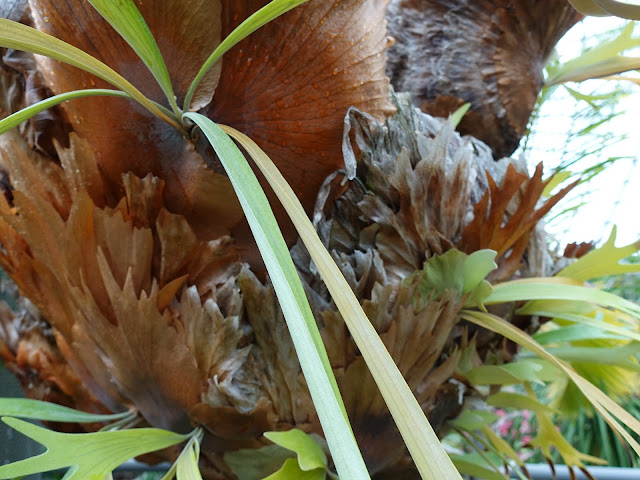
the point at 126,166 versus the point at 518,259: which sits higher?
the point at 126,166

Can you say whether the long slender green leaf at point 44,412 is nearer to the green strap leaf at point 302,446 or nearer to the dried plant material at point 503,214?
the green strap leaf at point 302,446

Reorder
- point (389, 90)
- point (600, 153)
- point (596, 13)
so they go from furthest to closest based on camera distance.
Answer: point (600, 153) → point (389, 90) → point (596, 13)

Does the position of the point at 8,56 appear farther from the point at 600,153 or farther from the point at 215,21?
the point at 600,153

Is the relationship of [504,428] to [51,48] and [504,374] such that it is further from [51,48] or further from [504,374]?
[51,48]

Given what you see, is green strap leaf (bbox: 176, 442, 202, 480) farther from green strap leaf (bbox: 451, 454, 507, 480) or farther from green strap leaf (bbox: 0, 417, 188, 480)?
green strap leaf (bbox: 451, 454, 507, 480)

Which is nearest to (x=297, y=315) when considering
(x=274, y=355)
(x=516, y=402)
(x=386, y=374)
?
(x=386, y=374)

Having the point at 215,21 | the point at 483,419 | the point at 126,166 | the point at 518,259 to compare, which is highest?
the point at 215,21

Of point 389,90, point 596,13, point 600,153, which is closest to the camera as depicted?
point 596,13

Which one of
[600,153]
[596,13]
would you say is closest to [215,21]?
[596,13]
